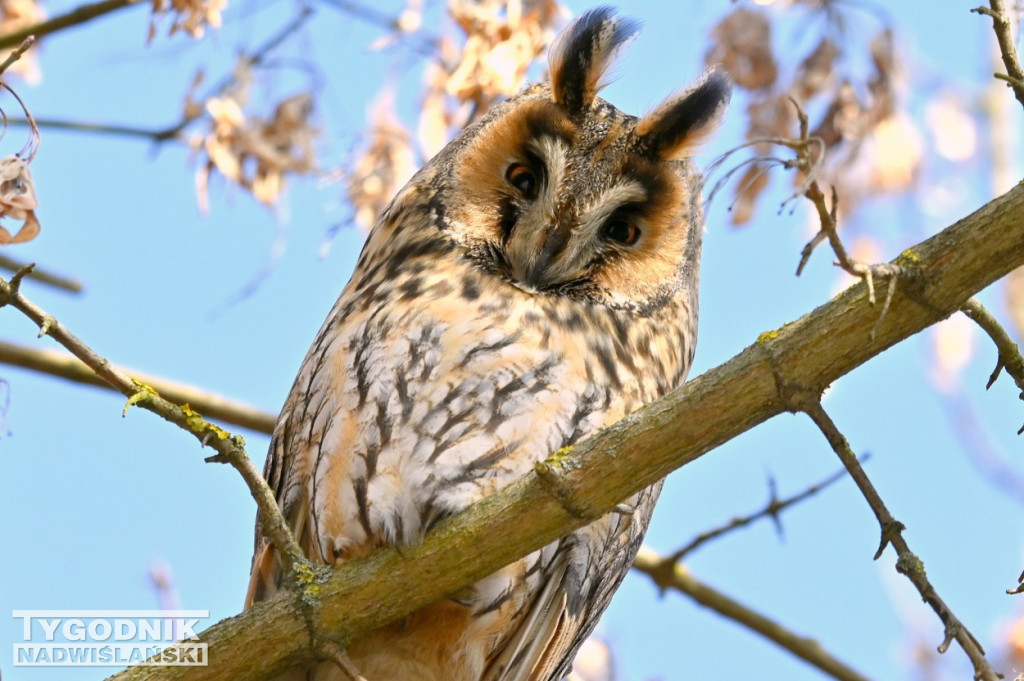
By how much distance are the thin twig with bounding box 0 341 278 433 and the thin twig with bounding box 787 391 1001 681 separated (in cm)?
203

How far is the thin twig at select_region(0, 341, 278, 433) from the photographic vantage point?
3531 mm

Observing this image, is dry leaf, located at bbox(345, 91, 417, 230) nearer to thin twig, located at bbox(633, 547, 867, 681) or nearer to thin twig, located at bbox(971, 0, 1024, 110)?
thin twig, located at bbox(633, 547, 867, 681)

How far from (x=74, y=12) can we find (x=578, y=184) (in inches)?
65.5

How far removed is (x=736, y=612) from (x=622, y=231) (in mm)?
1305

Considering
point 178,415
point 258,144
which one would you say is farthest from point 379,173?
point 178,415

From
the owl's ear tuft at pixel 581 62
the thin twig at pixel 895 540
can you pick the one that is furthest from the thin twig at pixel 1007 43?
the owl's ear tuft at pixel 581 62

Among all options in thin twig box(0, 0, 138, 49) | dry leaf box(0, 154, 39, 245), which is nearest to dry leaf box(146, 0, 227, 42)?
thin twig box(0, 0, 138, 49)

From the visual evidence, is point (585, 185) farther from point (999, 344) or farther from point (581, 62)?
point (999, 344)

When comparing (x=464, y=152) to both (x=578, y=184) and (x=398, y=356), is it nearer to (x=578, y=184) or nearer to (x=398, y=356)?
(x=578, y=184)

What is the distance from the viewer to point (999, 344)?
214cm

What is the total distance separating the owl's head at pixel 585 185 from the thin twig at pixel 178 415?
949 millimetres

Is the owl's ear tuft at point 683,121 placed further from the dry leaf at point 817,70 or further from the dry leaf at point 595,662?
the dry leaf at point 595,662

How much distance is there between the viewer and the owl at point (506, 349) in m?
2.63

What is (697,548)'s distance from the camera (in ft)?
11.3
